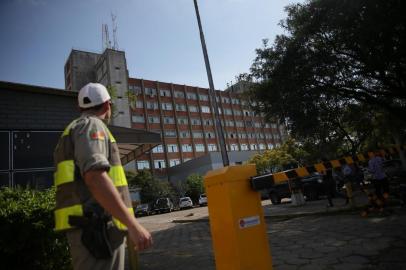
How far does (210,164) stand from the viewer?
4991cm

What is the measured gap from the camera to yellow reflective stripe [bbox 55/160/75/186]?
202cm

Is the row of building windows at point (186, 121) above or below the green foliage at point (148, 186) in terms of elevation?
above

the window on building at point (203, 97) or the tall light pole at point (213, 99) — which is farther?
the window on building at point (203, 97)

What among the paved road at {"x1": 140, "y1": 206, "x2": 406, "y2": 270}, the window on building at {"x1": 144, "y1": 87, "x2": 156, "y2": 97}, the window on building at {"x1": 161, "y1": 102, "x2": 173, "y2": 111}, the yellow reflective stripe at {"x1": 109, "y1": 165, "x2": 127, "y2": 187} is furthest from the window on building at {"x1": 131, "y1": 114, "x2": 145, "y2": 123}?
the yellow reflective stripe at {"x1": 109, "y1": 165, "x2": 127, "y2": 187}

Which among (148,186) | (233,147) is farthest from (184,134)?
(148,186)

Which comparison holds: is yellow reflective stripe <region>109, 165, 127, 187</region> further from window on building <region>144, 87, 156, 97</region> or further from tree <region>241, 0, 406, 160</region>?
window on building <region>144, 87, 156, 97</region>

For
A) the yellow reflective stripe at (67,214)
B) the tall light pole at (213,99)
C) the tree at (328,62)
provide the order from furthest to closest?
the tree at (328,62)
the tall light pole at (213,99)
the yellow reflective stripe at (67,214)

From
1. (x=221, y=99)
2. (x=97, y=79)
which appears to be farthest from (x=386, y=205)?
(x=221, y=99)

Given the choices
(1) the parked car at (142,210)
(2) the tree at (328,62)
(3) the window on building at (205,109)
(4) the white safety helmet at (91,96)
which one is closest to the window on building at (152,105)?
(3) the window on building at (205,109)

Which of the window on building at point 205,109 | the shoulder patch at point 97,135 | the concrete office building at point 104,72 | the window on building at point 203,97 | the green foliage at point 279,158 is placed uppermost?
the concrete office building at point 104,72

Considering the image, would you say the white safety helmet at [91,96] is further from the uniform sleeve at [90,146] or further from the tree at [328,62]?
the tree at [328,62]

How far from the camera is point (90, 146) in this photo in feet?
6.36

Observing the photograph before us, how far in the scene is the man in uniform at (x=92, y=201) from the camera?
5.97ft

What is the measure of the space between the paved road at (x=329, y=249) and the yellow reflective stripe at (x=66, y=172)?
3923 millimetres
